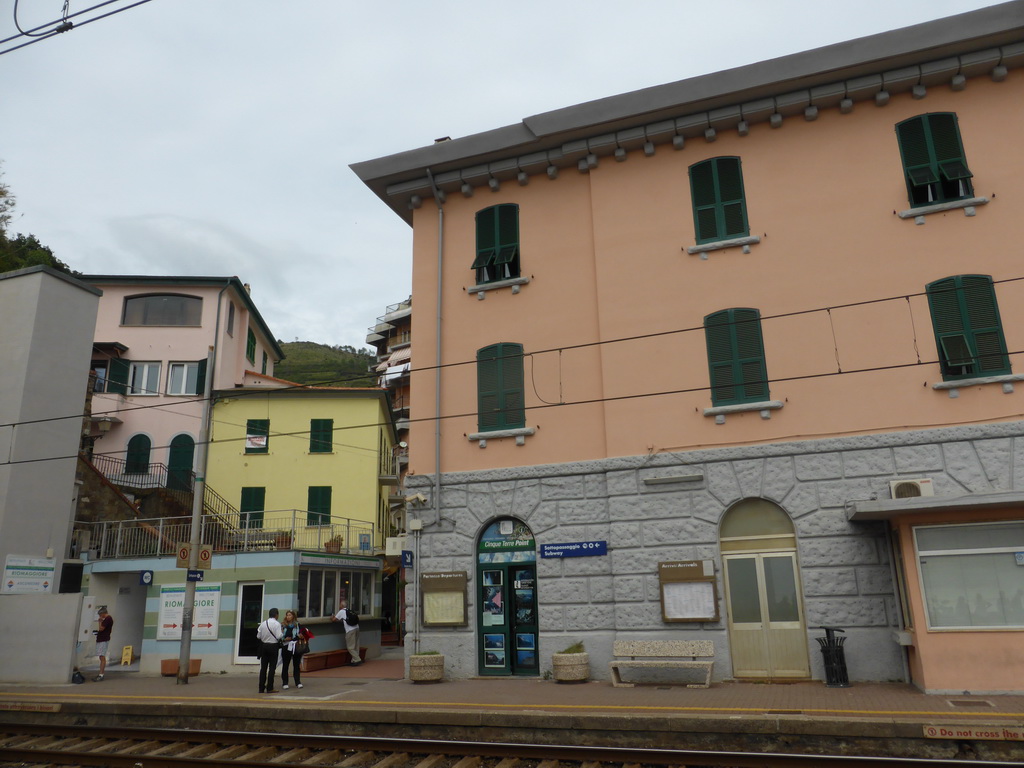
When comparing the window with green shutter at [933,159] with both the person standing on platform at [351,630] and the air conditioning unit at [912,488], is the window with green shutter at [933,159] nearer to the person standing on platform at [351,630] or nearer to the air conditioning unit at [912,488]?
the air conditioning unit at [912,488]

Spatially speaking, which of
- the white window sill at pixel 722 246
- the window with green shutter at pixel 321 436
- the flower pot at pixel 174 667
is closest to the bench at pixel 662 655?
the white window sill at pixel 722 246

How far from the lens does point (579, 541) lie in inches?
621

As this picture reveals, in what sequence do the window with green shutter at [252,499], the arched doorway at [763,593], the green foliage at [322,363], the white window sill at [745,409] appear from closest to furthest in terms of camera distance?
the arched doorway at [763,593]
the white window sill at [745,409]
the window with green shutter at [252,499]
the green foliage at [322,363]

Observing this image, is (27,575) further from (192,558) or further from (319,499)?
(319,499)

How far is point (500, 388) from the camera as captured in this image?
17.1 metres

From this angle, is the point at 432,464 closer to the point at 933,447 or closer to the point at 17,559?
the point at 933,447

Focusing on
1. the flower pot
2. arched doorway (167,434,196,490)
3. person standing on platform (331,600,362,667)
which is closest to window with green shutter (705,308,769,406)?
person standing on platform (331,600,362,667)

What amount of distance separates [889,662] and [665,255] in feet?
28.9

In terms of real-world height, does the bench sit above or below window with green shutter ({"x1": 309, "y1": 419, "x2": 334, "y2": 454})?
below

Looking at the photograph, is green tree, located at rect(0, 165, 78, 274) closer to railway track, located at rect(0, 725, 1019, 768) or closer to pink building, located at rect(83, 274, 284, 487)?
pink building, located at rect(83, 274, 284, 487)

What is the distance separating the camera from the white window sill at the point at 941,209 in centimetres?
1413

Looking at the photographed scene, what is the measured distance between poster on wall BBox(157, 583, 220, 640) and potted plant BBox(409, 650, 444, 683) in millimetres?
7259

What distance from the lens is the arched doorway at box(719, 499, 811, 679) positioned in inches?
546

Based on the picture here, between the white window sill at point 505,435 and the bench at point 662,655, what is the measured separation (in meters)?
4.70
